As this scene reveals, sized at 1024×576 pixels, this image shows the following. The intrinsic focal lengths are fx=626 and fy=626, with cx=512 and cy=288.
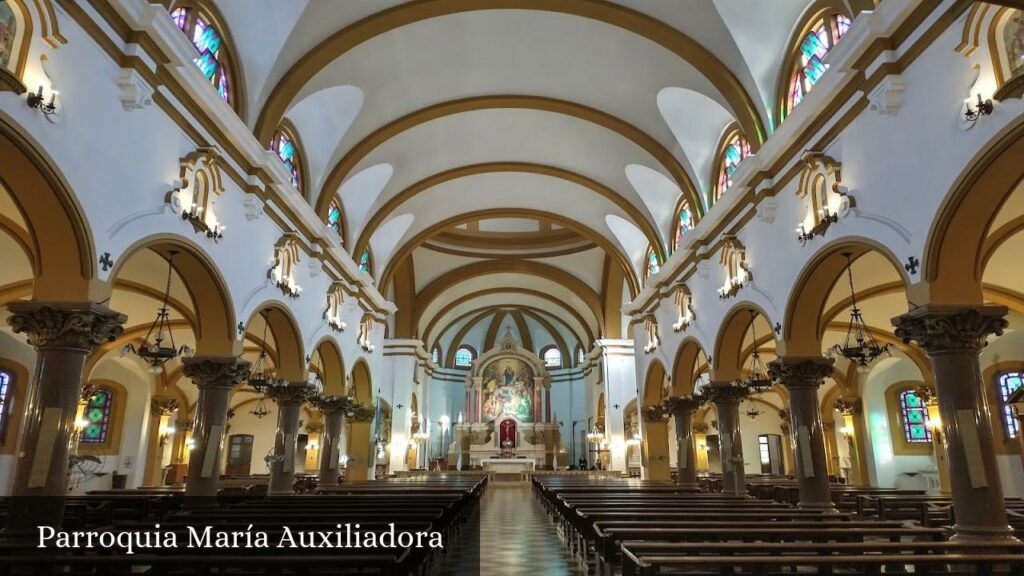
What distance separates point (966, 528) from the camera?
24.0ft

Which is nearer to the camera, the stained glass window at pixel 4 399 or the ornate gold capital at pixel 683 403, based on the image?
the stained glass window at pixel 4 399

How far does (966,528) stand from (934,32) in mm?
6033

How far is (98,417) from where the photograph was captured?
889 inches

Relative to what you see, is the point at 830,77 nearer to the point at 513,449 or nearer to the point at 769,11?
the point at 769,11

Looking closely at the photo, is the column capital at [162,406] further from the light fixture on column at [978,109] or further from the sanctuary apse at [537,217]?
the light fixture on column at [978,109]

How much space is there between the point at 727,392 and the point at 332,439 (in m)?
11.7

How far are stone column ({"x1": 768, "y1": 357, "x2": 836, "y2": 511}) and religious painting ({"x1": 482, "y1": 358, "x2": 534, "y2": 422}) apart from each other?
30951 millimetres

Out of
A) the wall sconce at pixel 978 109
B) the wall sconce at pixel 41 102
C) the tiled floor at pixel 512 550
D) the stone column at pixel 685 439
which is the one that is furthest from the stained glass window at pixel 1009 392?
the wall sconce at pixel 41 102

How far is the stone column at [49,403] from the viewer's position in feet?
23.5

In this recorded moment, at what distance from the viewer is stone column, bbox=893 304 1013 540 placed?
7312 millimetres

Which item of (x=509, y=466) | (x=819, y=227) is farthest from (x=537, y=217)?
(x=819, y=227)

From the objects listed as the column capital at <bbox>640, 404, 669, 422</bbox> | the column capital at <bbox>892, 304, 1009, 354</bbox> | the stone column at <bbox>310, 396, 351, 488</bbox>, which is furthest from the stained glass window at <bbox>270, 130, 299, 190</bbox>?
the column capital at <bbox>640, 404, 669, 422</bbox>

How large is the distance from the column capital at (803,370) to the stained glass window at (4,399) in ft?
63.9

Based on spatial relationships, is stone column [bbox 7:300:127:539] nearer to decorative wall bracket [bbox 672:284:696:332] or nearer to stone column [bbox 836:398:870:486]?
decorative wall bracket [bbox 672:284:696:332]
